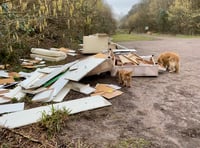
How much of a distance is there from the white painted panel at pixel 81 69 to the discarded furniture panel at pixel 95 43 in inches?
140

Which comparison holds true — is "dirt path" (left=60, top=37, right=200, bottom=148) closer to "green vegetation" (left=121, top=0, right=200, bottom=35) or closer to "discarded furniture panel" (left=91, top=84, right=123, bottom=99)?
"discarded furniture panel" (left=91, top=84, right=123, bottom=99)

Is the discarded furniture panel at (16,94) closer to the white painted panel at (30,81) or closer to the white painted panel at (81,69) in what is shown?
the white painted panel at (30,81)

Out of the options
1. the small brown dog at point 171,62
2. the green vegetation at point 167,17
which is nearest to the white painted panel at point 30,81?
the small brown dog at point 171,62

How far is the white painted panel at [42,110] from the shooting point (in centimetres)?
307

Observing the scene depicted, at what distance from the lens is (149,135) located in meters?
2.86

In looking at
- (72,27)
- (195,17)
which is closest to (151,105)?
(72,27)

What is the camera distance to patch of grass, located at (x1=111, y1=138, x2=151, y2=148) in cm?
262

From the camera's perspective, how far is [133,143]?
8.79ft

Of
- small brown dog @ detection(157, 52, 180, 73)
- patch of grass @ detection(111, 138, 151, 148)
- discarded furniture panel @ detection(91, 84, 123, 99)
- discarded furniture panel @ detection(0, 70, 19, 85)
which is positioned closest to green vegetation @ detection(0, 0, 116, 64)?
discarded furniture panel @ detection(0, 70, 19, 85)

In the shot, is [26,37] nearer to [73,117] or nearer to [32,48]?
[32,48]

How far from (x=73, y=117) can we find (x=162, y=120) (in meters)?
1.17

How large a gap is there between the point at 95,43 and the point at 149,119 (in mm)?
5816

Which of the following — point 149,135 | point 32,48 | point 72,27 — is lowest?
point 149,135

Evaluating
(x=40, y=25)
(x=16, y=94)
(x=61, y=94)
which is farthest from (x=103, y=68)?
(x=40, y=25)
